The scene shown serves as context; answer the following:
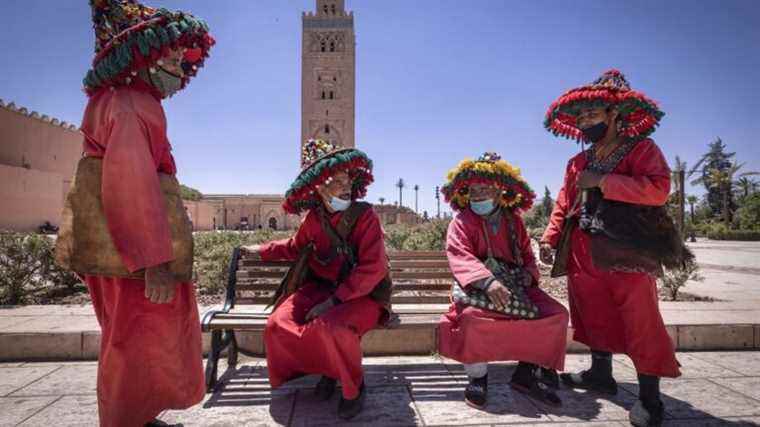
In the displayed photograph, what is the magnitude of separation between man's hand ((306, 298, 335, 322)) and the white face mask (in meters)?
1.52

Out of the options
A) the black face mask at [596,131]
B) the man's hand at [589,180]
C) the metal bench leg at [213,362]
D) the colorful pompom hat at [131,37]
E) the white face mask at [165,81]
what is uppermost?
the colorful pompom hat at [131,37]

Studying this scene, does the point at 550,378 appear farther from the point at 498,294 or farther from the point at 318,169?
the point at 318,169

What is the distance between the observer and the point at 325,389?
2.85m

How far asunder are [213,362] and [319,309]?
939 mm

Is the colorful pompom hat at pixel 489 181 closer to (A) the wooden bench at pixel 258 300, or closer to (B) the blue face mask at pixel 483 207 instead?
(B) the blue face mask at pixel 483 207

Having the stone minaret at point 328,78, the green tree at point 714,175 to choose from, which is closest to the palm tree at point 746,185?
the green tree at point 714,175

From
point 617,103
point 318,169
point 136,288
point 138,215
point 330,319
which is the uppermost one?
point 617,103

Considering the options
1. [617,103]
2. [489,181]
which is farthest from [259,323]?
[617,103]

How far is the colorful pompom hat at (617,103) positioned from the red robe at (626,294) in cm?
19

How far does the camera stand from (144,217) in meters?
1.76

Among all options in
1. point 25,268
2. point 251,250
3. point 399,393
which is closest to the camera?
point 399,393

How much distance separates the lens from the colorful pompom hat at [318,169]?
2.91 m

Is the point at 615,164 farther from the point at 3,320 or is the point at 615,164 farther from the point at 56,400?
the point at 3,320

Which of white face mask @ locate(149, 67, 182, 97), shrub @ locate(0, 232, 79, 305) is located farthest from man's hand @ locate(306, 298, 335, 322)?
shrub @ locate(0, 232, 79, 305)
